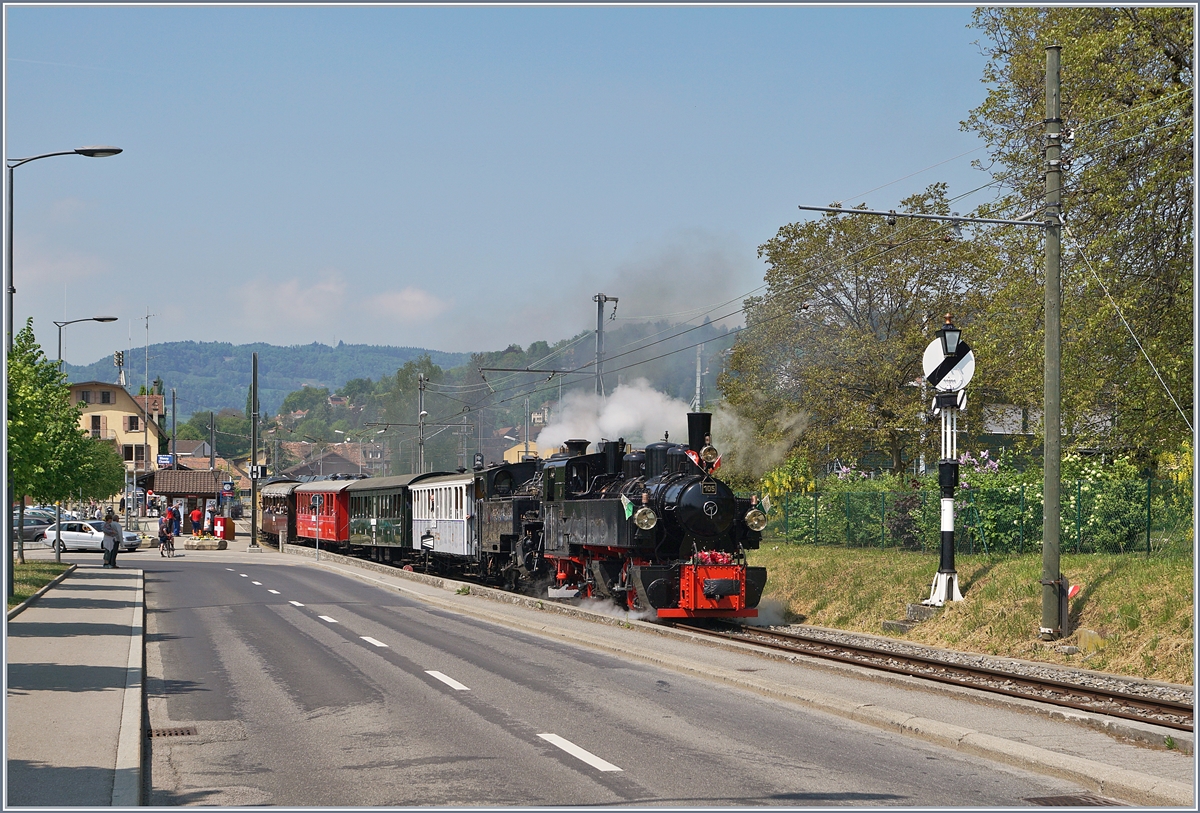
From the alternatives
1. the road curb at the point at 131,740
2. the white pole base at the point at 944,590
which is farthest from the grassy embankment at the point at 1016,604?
the road curb at the point at 131,740

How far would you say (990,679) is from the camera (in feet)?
48.0

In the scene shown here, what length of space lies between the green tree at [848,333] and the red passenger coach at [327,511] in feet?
57.9

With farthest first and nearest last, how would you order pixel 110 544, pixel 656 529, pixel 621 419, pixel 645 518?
pixel 110 544
pixel 621 419
pixel 656 529
pixel 645 518

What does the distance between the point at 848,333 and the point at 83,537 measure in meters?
34.9

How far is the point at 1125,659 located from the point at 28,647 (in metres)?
14.1

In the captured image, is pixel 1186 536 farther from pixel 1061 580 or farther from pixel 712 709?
pixel 712 709

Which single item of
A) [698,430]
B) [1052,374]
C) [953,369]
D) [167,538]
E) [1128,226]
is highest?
[1128,226]

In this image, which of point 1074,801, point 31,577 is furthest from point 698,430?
point 31,577

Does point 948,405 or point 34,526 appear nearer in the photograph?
point 948,405

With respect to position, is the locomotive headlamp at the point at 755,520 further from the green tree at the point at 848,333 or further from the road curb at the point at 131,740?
the green tree at the point at 848,333

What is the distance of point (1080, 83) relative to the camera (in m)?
24.5

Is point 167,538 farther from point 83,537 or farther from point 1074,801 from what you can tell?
point 1074,801

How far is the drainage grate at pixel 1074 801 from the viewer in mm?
8188

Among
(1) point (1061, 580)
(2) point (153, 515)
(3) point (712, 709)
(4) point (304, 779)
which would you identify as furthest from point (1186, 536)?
(2) point (153, 515)
